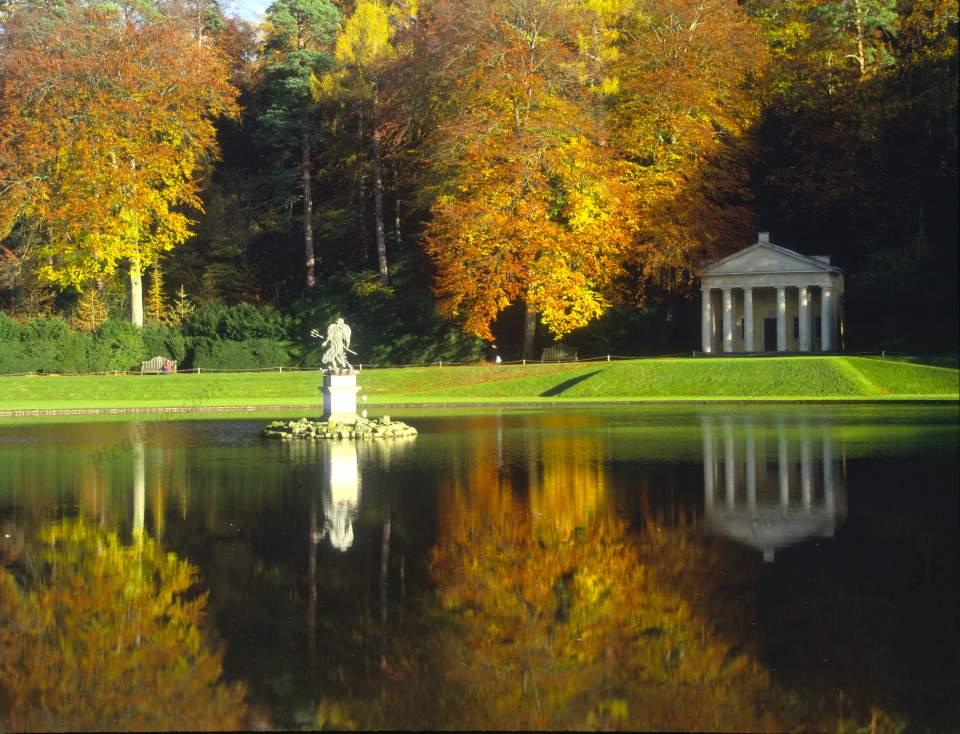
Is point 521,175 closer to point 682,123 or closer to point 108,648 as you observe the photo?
point 682,123

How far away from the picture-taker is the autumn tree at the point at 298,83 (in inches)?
2474

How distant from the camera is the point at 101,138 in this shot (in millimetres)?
56219

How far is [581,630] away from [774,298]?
5270 cm

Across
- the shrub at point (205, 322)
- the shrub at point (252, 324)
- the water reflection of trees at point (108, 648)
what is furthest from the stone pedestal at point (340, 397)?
the shrub at point (205, 322)

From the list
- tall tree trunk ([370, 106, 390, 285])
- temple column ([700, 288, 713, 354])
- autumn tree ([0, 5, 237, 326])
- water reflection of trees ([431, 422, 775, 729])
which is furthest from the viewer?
tall tree trunk ([370, 106, 390, 285])

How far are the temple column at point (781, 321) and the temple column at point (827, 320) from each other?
5.80 feet

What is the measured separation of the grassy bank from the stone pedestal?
40.3ft

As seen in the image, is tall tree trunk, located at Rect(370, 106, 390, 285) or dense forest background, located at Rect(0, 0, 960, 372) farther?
tall tree trunk, located at Rect(370, 106, 390, 285)

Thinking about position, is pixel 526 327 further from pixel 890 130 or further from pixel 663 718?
pixel 663 718

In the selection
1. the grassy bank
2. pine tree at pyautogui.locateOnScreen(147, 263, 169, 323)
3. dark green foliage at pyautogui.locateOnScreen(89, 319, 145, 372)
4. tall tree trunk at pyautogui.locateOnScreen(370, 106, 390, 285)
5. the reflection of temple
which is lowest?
the reflection of temple

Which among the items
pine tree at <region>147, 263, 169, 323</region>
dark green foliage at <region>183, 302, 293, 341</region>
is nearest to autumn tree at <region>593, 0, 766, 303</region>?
dark green foliage at <region>183, 302, 293, 341</region>

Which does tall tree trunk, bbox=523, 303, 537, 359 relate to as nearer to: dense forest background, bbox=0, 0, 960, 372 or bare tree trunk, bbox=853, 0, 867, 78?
dense forest background, bbox=0, 0, 960, 372

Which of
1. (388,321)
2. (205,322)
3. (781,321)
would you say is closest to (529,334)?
(388,321)

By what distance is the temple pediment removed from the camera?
56875 mm
